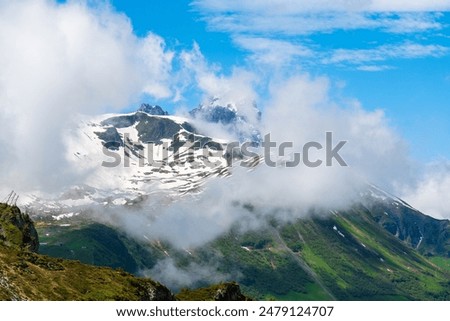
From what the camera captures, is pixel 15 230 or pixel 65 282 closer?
pixel 65 282

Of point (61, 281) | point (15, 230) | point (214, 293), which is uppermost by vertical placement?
point (214, 293)

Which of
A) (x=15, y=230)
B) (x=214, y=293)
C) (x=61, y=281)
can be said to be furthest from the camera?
(x=15, y=230)

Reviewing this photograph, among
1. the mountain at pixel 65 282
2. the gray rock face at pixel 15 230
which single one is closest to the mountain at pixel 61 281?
the mountain at pixel 65 282

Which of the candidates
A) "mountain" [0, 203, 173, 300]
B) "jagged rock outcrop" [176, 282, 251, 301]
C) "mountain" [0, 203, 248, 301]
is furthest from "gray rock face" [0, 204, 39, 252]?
"jagged rock outcrop" [176, 282, 251, 301]

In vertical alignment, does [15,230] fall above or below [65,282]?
below

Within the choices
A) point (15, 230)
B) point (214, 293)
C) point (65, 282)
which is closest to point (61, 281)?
point (65, 282)

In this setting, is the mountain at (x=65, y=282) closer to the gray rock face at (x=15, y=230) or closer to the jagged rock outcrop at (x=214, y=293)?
the jagged rock outcrop at (x=214, y=293)

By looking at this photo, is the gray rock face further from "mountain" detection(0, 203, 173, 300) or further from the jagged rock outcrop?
the jagged rock outcrop

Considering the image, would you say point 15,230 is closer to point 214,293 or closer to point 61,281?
point 61,281
